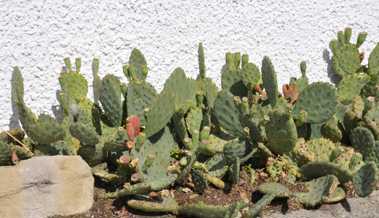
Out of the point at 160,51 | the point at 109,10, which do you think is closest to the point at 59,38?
the point at 109,10

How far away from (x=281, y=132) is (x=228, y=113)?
1.40 feet

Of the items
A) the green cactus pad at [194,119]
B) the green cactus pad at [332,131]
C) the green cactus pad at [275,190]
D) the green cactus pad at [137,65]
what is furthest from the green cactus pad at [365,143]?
the green cactus pad at [137,65]

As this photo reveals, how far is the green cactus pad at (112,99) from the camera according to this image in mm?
4465

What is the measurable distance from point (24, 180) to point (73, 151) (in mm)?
453

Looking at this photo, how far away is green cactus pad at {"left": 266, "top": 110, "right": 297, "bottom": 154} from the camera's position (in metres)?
4.43

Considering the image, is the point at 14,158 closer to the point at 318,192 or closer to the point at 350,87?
the point at 318,192

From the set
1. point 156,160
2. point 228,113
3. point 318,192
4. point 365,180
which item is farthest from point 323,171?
point 156,160

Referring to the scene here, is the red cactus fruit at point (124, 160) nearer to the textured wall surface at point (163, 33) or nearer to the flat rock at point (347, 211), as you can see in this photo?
the textured wall surface at point (163, 33)

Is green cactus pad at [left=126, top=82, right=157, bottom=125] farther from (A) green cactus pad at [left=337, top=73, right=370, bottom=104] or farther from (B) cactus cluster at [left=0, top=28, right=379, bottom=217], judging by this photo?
(A) green cactus pad at [left=337, top=73, right=370, bottom=104]

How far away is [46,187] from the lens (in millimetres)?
4109

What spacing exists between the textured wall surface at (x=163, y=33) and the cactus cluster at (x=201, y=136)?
0.47 ft

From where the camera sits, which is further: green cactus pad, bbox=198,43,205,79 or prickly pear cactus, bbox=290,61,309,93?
prickly pear cactus, bbox=290,61,309,93

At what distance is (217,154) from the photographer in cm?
457

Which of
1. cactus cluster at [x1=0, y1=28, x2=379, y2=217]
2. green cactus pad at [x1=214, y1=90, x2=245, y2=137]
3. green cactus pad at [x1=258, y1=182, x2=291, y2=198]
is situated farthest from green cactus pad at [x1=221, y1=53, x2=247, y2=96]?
green cactus pad at [x1=258, y1=182, x2=291, y2=198]
